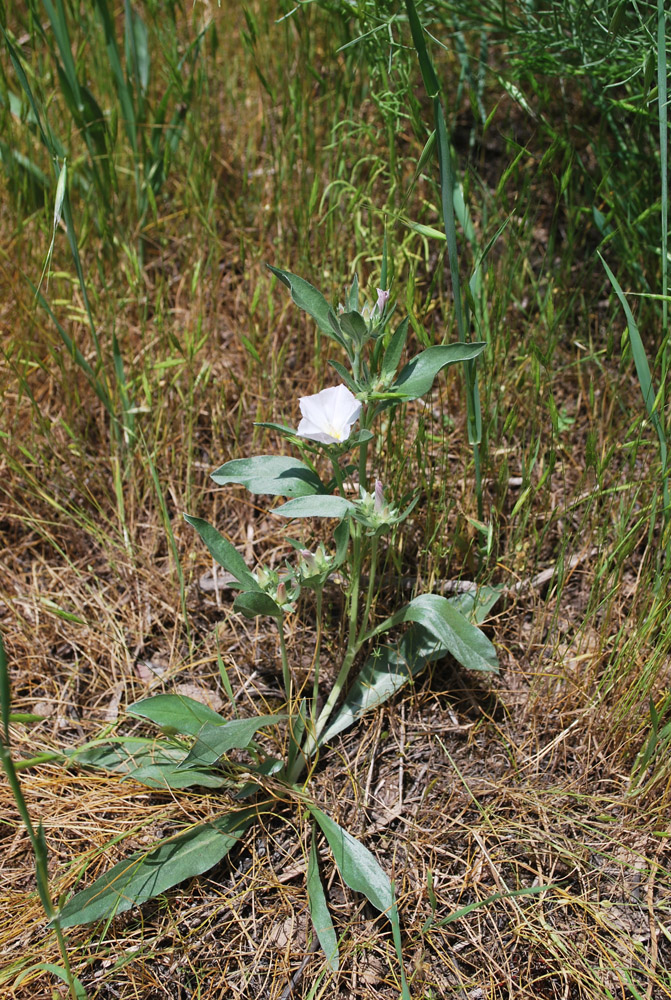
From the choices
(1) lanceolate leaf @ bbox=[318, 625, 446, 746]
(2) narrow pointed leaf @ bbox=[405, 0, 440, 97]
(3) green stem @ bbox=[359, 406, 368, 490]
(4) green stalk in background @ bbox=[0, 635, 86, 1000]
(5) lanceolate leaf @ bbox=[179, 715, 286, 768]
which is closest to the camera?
(4) green stalk in background @ bbox=[0, 635, 86, 1000]

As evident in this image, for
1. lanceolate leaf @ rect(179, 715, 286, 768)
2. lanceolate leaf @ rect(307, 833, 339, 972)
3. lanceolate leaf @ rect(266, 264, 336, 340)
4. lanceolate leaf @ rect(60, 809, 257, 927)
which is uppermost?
lanceolate leaf @ rect(266, 264, 336, 340)

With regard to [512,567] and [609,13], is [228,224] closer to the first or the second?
[609,13]

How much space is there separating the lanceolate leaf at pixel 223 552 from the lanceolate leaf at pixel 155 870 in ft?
1.41

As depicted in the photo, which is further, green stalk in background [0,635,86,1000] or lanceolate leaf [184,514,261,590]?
lanceolate leaf [184,514,261,590]

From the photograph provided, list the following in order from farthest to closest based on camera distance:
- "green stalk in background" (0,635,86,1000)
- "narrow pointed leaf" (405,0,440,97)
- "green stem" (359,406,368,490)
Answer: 1. "green stem" (359,406,368,490)
2. "narrow pointed leaf" (405,0,440,97)
3. "green stalk in background" (0,635,86,1000)

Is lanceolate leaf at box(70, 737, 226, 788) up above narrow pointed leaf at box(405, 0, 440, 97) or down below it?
below

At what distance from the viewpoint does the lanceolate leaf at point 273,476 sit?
1459mm

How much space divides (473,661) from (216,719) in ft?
1.63

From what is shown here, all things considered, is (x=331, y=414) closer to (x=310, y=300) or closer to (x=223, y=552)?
(x=310, y=300)

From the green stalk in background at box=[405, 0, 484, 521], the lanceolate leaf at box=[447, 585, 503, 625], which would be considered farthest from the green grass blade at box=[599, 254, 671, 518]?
the lanceolate leaf at box=[447, 585, 503, 625]

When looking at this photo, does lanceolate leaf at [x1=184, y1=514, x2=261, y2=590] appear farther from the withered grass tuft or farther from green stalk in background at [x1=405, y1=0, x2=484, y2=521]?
green stalk in background at [x1=405, y1=0, x2=484, y2=521]

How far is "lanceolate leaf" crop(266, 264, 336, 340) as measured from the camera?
1375 millimetres

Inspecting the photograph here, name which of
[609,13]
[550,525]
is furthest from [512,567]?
[609,13]

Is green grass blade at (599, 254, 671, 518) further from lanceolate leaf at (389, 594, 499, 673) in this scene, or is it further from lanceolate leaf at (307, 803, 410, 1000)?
lanceolate leaf at (307, 803, 410, 1000)
